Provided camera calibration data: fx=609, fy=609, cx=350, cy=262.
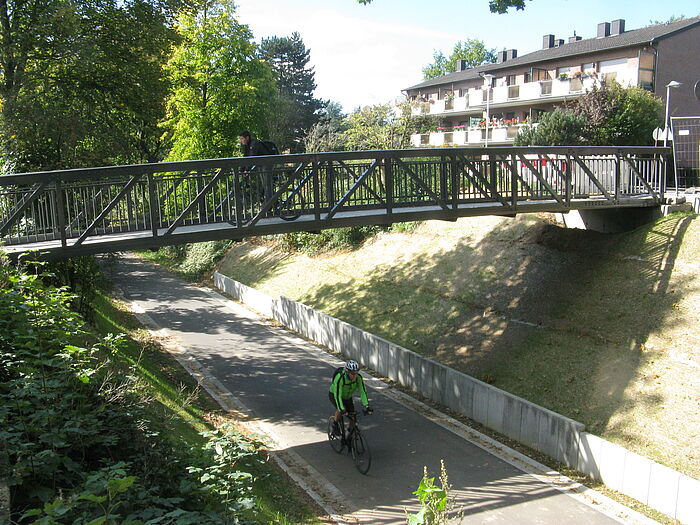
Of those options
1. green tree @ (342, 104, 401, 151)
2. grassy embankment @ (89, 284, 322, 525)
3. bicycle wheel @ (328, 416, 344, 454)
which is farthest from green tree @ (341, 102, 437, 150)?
bicycle wheel @ (328, 416, 344, 454)

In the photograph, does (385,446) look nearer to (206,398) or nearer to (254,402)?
(254,402)

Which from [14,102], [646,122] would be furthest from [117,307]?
[646,122]

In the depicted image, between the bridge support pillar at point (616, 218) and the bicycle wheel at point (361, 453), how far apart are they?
1032 cm

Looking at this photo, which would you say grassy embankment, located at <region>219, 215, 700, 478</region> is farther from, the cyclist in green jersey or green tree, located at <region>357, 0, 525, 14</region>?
green tree, located at <region>357, 0, 525, 14</region>

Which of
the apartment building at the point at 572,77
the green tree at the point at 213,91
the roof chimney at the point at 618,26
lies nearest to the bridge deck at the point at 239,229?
the apartment building at the point at 572,77

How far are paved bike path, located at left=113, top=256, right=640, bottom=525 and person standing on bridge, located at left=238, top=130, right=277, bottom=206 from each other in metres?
4.77

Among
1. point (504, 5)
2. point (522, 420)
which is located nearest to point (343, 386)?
point (522, 420)

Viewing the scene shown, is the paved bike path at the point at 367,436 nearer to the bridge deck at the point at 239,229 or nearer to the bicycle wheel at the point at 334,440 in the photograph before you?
the bicycle wheel at the point at 334,440

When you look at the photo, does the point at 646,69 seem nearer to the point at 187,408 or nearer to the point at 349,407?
the point at 349,407

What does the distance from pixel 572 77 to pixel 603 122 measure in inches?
349

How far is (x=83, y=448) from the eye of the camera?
5551 mm

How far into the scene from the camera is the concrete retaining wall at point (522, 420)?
882cm

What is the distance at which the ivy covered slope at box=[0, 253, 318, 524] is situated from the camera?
4.63 meters

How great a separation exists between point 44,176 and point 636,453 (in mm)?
10560
